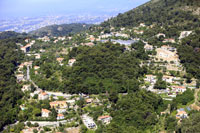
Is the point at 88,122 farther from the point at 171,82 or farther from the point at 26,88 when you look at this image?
the point at 171,82

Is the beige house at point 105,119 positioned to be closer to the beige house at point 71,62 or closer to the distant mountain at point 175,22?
the distant mountain at point 175,22

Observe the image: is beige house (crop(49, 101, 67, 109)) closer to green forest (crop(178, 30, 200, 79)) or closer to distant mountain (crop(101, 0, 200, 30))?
green forest (crop(178, 30, 200, 79))

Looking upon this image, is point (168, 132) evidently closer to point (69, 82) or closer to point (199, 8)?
point (69, 82)

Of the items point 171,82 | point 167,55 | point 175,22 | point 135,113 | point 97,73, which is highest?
point 175,22

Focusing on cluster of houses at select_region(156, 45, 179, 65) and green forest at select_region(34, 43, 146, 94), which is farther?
cluster of houses at select_region(156, 45, 179, 65)

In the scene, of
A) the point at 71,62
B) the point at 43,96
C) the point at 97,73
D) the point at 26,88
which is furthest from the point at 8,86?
the point at 97,73

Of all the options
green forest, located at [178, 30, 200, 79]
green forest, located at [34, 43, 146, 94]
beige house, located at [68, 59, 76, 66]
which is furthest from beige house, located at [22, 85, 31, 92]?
green forest, located at [178, 30, 200, 79]

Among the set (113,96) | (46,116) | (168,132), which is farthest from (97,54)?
(168,132)

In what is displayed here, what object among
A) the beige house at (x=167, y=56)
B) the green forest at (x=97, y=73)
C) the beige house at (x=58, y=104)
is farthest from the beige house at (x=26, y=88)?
the beige house at (x=167, y=56)

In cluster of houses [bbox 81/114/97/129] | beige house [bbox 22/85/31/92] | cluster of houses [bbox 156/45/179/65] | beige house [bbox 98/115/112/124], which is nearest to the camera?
cluster of houses [bbox 81/114/97/129]

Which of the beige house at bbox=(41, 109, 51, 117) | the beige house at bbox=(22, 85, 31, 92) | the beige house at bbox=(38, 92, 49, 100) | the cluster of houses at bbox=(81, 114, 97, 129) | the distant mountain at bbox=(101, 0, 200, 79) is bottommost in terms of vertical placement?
the cluster of houses at bbox=(81, 114, 97, 129)

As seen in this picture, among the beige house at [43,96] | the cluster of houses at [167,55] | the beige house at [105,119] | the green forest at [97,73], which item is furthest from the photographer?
the cluster of houses at [167,55]

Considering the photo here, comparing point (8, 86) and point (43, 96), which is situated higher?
point (8, 86)
